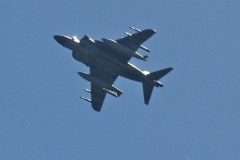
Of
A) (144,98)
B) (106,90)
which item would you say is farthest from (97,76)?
(144,98)

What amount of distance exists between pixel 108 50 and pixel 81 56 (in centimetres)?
457

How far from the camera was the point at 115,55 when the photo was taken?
10131cm

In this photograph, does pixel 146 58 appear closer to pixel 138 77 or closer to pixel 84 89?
pixel 138 77

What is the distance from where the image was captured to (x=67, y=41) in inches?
3962

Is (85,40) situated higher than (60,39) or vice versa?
(85,40)

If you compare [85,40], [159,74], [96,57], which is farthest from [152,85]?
[85,40]

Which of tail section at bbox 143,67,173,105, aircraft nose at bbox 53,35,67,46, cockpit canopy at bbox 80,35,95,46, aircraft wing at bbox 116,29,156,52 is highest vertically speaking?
aircraft wing at bbox 116,29,156,52

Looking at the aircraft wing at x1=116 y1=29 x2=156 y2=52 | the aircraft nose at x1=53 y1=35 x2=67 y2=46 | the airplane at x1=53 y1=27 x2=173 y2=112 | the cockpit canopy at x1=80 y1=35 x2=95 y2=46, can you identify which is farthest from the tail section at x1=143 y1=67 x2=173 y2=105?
the aircraft nose at x1=53 y1=35 x2=67 y2=46

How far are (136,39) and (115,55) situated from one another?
14.1 feet

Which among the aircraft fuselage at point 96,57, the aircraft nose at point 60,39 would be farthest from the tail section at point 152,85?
the aircraft nose at point 60,39

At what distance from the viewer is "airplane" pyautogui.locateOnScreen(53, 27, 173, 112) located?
99688 mm

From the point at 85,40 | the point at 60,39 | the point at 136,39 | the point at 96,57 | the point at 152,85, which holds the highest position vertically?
the point at 136,39

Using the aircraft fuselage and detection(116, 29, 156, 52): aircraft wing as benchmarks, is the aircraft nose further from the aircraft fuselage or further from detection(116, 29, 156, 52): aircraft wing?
detection(116, 29, 156, 52): aircraft wing

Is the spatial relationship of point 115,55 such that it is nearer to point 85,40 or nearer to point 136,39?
point 136,39
